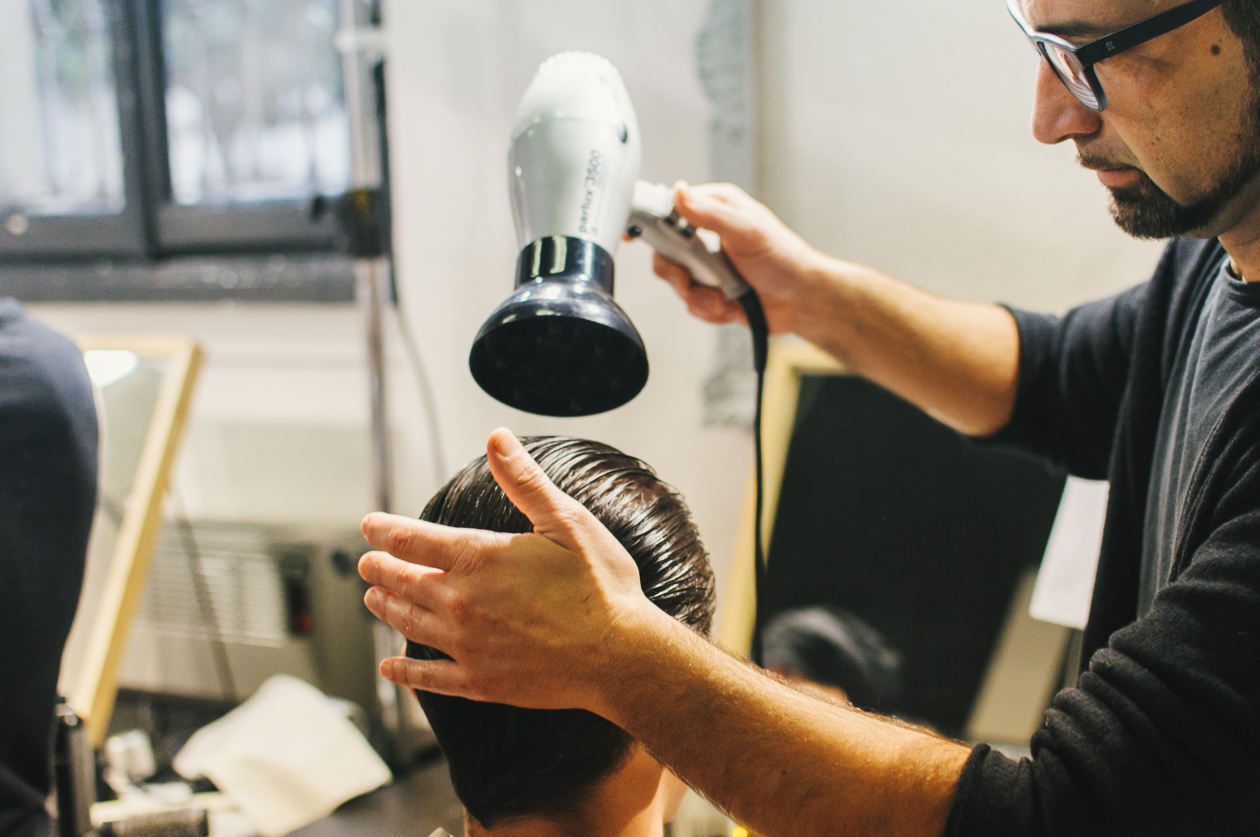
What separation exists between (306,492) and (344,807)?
82 cm

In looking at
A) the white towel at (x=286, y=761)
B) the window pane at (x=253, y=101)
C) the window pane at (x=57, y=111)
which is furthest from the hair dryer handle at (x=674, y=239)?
the window pane at (x=57, y=111)

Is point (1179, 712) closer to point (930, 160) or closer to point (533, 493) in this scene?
point (533, 493)

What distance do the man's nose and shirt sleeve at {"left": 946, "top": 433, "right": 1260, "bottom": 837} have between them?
14.0 inches

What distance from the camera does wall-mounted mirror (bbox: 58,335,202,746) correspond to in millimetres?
1553

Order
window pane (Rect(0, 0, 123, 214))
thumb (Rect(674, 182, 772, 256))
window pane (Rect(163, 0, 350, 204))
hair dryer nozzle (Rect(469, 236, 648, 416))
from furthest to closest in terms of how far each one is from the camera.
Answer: window pane (Rect(0, 0, 123, 214))
window pane (Rect(163, 0, 350, 204))
thumb (Rect(674, 182, 772, 256))
hair dryer nozzle (Rect(469, 236, 648, 416))

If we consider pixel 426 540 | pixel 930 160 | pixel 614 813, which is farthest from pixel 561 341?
pixel 930 160

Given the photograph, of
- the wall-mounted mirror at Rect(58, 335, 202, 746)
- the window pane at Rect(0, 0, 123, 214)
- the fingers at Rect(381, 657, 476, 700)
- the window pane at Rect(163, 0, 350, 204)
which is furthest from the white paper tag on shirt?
the window pane at Rect(0, 0, 123, 214)

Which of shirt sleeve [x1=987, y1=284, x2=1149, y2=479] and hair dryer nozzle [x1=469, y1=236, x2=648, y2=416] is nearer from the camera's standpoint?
hair dryer nozzle [x1=469, y1=236, x2=648, y2=416]

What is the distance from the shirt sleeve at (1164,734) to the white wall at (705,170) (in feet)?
2.22

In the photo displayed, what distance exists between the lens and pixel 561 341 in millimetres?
706

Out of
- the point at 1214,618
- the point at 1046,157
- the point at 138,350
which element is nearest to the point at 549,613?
the point at 1214,618

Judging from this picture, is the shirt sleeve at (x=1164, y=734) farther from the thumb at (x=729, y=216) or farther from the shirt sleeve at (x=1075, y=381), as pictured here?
the thumb at (x=729, y=216)

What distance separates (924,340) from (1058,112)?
36 centimetres

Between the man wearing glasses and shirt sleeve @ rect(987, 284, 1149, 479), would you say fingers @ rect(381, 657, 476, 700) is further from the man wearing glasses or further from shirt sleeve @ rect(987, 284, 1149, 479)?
shirt sleeve @ rect(987, 284, 1149, 479)
